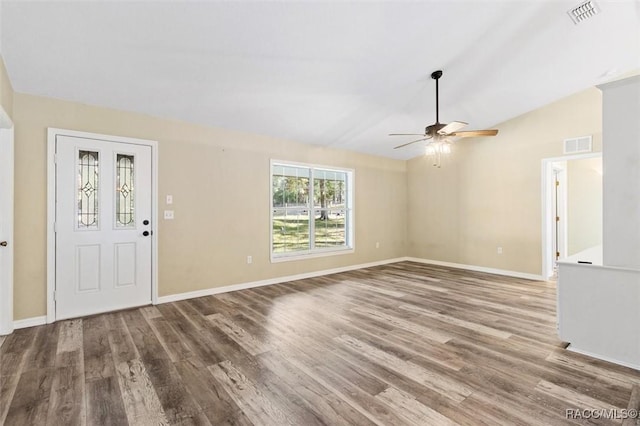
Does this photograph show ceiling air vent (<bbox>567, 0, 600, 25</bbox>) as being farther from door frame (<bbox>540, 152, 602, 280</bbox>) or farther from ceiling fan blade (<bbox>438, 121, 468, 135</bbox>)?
door frame (<bbox>540, 152, 602, 280</bbox>)

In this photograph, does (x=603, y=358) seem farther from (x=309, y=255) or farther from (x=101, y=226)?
(x=101, y=226)

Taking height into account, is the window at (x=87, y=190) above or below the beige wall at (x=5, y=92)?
below

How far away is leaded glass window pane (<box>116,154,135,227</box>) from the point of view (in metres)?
3.84

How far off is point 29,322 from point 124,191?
1.74 meters

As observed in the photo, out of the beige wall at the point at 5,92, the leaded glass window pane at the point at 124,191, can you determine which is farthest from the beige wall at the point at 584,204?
the beige wall at the point at 5,92

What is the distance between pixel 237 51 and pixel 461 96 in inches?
136

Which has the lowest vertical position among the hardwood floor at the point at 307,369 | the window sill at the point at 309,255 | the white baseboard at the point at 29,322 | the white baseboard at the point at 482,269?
the hardwood floor at the point at 307,369

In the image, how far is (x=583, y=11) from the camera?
3.08 metres

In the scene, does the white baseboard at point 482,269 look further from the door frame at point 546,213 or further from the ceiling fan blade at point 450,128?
the ceiling fan blade at point 450,128

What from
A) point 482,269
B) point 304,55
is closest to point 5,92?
point 304,55

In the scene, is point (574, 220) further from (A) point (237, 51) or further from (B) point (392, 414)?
(A) point (237, 51)

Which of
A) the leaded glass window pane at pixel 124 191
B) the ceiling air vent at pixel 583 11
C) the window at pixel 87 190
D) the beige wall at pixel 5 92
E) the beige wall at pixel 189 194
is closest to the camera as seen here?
the beige wall at pixel 5 92

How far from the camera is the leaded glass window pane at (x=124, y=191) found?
12.6 ft

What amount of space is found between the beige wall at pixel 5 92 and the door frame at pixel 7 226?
6.9 inches
